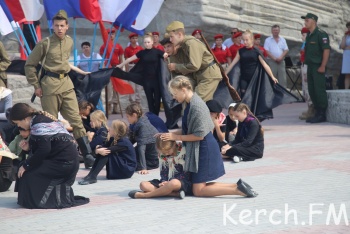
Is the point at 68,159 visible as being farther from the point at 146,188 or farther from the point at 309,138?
the point at 309,138

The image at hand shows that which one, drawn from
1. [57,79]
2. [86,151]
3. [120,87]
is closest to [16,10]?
[120,87]

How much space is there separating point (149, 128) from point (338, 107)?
6.03m

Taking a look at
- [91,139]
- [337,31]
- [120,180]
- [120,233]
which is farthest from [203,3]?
[120,233]

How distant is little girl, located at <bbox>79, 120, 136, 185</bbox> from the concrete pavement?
0.13m

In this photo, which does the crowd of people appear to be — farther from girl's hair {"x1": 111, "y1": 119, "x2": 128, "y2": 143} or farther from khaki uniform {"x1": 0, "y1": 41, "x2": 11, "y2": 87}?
khaki uniform {"x1": 0, "y1": 41, "x2": 11, "y2": 87}

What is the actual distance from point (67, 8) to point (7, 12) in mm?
993

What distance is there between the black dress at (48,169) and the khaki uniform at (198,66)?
12.8 feet

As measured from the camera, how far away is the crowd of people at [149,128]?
28.0ft

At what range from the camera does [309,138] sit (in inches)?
532

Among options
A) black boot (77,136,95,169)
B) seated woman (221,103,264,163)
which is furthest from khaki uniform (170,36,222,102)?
black boot (77,136,95,169)

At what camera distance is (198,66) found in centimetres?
1228

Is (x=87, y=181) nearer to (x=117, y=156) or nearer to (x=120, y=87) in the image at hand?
(x=117, y=156)

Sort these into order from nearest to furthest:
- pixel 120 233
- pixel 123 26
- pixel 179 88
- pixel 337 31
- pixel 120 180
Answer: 1. pixel 120 233
2. pixel 179 88
3. pixel 120 180
4. pixel 123 26
5. pixel 337 31

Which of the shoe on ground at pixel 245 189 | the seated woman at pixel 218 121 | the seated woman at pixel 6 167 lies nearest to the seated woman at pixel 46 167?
the seated woman at pixel 6 167
